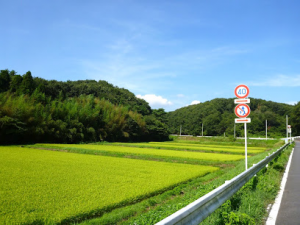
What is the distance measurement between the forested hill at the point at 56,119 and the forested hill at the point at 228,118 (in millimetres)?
28204

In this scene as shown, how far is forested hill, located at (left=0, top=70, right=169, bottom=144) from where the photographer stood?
85.1 feet

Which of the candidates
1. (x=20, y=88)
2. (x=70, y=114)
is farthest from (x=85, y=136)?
(x=20, y=88)

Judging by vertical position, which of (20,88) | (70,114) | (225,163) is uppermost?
(20,88)

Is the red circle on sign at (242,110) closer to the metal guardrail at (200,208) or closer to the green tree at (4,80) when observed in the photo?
the metal guardrail at (200,208)

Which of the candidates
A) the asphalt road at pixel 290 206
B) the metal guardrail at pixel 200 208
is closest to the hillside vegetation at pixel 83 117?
the asphalt road at pixel 290 206

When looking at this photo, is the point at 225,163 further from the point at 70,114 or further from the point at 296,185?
the point at 70,114

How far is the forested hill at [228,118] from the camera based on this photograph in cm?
7000

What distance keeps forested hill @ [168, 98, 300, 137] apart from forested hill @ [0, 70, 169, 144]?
92.5 ft

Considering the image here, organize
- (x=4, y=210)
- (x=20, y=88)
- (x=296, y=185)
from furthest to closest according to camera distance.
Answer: (x=20, y=88)
(x=296, y=185)
(x=4, y=210)

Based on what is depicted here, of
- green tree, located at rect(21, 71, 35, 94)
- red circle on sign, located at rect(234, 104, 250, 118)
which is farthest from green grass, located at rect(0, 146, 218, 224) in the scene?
green tree, located at rect(21, 71, 35, 94)

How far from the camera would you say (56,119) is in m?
31.3

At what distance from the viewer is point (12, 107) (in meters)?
25.8

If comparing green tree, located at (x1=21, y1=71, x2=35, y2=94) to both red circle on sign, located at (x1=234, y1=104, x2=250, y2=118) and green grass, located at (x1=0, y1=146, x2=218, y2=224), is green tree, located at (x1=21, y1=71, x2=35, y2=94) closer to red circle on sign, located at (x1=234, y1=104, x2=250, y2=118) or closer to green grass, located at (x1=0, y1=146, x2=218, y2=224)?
green grass, located at (x1=0, y1=146, x2=218, y2=224)

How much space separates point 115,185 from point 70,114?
1079 inches
